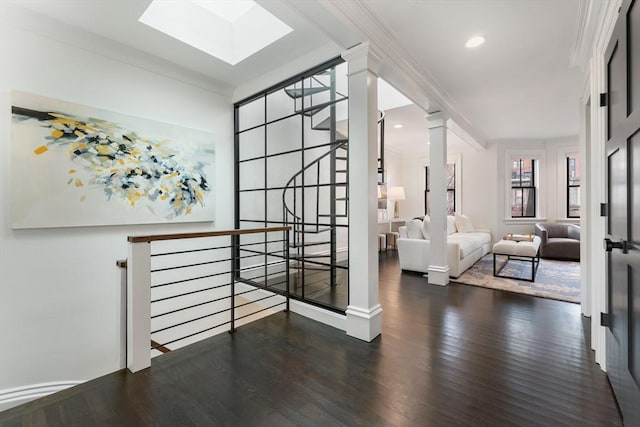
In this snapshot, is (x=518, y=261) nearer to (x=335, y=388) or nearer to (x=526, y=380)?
(x=526, y=380)

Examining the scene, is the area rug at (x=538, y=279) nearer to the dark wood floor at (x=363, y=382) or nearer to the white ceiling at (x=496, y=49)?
the dark wood floor at (x=363, y=382)

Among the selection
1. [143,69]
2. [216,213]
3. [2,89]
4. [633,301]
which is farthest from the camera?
[216,213]

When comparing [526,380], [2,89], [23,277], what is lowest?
[526,380]

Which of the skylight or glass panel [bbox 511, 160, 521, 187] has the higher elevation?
the skylight

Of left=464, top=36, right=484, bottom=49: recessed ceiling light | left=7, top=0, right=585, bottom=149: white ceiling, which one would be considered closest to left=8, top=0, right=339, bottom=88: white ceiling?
left=7, top=0, right=585, bottom=149: white ceiling

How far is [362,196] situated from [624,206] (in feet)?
5.03

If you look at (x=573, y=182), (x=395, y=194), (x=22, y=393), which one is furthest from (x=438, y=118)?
(x=22, y=393)

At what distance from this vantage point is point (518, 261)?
17.9ft

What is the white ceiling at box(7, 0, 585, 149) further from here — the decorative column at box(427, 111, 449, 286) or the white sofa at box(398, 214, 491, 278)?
the white sofa at box(398, 214, 491, 278)

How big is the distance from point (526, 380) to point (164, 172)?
12.6ft

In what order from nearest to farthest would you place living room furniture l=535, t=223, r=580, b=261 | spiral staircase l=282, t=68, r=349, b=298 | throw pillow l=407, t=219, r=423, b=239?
spiral staircase l=282, t=68, r=349, b=298, throw pillow l=407, t=219, r=423, b=239, living room furniture l=535, t=223, r=580, b=261

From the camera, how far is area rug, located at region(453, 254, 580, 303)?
3.59 meters

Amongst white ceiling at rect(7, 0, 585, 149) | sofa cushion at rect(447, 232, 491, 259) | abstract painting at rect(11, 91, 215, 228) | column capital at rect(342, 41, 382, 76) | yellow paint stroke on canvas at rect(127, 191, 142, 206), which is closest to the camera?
white ceiling at rect(7, 0, 585, 149)

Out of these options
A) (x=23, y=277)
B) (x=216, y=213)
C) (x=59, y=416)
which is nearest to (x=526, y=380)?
(x=59, y=416)
